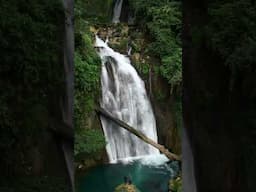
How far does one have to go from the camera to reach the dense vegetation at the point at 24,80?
3602mm

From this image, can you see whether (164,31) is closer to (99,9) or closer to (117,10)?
(117,10)

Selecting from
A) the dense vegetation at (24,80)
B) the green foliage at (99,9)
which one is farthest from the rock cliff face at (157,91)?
the dense vegetation at (24,80)

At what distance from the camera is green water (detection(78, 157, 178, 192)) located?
9460mm

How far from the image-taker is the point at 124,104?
1138 centimetres

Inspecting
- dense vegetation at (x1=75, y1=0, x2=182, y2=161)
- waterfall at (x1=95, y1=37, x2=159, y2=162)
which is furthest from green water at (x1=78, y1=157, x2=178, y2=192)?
dense vegetation at (x1=75, y1=0, x2=182, y2=161)

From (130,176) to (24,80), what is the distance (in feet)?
20.9

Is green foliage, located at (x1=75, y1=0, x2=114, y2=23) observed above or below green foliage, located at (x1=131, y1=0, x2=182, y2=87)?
above

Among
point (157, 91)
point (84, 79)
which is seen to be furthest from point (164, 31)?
point (84, 79)

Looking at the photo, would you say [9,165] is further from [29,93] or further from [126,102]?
[126,102]

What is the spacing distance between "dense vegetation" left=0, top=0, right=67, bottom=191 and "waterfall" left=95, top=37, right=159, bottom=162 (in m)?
6.68

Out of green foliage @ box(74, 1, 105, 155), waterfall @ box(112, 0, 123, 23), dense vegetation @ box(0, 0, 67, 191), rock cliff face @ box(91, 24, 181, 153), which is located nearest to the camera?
dense vegetation @ box(0, 0, 67, 191)

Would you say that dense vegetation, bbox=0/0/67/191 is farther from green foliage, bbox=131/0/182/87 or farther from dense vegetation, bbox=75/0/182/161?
green foliage, bbox=131/0/182/87

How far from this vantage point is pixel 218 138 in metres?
4.79

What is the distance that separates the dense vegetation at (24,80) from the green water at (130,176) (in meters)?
5.29
